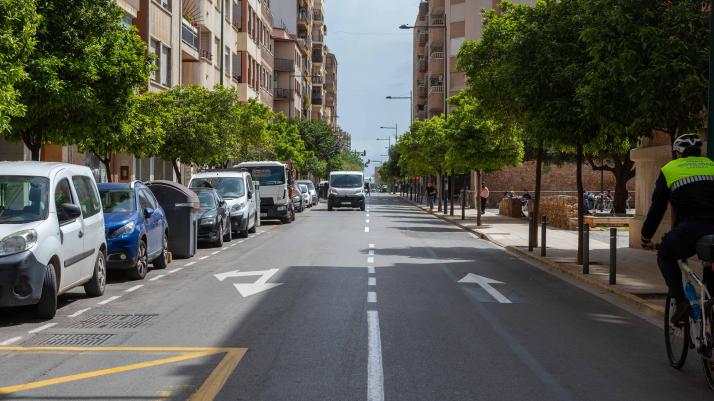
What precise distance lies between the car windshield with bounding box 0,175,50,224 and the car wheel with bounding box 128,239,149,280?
153 inches

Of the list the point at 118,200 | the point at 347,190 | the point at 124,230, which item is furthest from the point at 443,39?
the point at 124,230

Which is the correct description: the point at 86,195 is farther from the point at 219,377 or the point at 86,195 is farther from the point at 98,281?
the point at 219,377

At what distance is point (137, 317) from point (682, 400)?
6379 mm

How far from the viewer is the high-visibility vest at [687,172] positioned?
278 inches

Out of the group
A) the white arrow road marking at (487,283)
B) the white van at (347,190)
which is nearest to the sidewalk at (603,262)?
the white arrow road marking at (487,283)

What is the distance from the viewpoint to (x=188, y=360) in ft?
24.7

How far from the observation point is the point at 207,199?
2295 cm

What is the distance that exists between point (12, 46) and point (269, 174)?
2523 centimetres

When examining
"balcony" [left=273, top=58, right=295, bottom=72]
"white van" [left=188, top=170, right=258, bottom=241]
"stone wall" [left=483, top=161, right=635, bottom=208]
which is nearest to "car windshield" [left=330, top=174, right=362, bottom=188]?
"stone wall" [left=483, top=161, right=635, bottom=208]

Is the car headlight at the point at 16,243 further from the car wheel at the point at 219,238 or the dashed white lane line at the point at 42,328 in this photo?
the car wheel at the point at 219,238

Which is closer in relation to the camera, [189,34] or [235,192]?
[235,192]

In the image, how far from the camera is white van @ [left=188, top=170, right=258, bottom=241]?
26562mm

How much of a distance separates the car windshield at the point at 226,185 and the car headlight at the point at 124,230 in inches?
504

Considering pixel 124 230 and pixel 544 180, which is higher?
pixel 544 180
